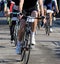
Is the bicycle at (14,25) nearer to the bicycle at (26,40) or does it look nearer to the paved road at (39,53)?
the paved road at (39,53)

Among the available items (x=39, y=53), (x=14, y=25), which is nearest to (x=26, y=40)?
(x=39, y=53)

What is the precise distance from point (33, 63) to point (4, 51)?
201 centimetres

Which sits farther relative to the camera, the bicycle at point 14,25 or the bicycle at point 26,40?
the bicycle at point 14,25

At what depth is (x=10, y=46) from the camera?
1135 cm

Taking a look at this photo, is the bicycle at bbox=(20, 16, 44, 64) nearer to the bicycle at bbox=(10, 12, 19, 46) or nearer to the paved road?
the paved road

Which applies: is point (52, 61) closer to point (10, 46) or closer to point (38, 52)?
point (38, 52)

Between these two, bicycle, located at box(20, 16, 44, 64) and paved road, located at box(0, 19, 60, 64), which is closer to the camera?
bicycle, located at box(20, 16, 44, 64)

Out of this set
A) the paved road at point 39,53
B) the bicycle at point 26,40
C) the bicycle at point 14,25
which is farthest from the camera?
the bicycle at point 14,25

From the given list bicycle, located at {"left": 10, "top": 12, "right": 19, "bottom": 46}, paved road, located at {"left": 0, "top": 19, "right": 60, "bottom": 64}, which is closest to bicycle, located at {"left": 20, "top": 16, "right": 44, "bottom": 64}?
paved road, located at {"left": 0, "top": 19, "right": 60, "bottom": 64}

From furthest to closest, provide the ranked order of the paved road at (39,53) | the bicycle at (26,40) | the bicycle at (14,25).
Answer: the bicycle at (14,25) < the paved road at (39,53) < the bicycle at (26,40)

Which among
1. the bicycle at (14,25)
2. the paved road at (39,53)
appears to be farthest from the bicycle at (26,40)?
the bicycle at (14,25)

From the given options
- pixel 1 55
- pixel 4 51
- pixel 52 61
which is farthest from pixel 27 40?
pixel 4 51

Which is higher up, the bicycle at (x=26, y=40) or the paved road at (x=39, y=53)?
the bicycle at (x=26, y=40)

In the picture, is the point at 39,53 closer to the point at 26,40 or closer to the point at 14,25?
the point at 26,40
